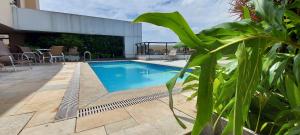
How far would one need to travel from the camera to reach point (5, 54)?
5.80 m

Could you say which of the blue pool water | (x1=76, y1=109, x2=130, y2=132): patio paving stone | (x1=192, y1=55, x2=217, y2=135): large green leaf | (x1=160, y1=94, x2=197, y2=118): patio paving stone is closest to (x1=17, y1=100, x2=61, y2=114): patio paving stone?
(x1=76, y1=109, x2=130, y2=132): patio paving stone

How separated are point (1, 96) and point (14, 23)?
9660 millimetres

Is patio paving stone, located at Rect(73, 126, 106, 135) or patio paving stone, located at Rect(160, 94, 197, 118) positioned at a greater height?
patio paving stone, located at Rect(160, 94, 197, 118)

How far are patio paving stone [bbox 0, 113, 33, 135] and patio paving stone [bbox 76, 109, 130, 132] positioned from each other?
1.61 feet

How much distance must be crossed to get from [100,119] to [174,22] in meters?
1.41

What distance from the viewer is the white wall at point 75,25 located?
10852 mm

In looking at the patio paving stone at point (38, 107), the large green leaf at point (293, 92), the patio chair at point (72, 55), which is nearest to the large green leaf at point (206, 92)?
the large green leaf at point (293, 92)

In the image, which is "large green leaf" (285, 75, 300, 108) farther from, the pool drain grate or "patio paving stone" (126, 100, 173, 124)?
the pool drain grate

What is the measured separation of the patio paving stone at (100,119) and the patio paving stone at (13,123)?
19.3 inches

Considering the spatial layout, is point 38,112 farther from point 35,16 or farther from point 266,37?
point 35,16

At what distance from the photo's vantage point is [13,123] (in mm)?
1666

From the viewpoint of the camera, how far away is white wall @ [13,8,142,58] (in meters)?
10.9

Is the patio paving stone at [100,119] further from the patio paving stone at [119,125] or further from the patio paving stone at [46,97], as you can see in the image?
the patio paving stone at [46,97]

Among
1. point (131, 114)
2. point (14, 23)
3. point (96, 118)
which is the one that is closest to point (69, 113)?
point (96, 118)
